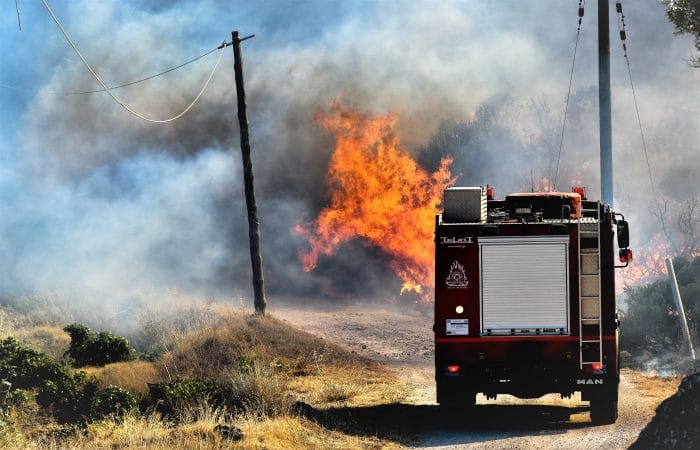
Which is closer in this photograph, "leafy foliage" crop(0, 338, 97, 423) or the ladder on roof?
the ladder on roof

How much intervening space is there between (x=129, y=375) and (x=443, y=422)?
318 inches

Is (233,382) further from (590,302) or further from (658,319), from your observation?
(658,319)

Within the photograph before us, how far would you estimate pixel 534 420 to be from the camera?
17062mm

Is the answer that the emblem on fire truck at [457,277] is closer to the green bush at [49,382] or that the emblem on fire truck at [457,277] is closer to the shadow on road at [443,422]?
the shadow on road at [443,422]

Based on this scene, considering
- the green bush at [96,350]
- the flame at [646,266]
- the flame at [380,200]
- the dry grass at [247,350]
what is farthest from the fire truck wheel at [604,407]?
the flame at [380,200]

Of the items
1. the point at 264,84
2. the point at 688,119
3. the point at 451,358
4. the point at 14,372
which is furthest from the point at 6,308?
the point at 688,119

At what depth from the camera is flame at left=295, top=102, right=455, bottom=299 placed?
39781mm

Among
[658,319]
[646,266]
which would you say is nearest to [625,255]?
[658,319]

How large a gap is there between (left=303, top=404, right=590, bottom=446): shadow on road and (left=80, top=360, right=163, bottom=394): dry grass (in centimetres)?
514

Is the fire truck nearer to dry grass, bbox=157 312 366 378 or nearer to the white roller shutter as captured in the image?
the white roller shutter

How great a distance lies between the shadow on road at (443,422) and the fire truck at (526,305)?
654 mm

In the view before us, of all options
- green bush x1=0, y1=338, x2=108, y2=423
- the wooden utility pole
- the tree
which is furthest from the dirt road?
the tree

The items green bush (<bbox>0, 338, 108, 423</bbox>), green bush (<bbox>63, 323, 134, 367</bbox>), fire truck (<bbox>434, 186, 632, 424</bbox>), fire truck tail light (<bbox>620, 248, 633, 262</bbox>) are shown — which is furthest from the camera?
green bush (<bbox>63, 323, 134, 367</bbox>)

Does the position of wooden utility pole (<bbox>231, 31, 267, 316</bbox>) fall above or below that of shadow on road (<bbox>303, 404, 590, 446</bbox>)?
above
